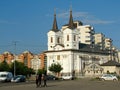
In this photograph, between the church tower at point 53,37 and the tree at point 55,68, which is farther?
the church tower at point 53,37

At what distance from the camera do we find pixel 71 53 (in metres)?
138

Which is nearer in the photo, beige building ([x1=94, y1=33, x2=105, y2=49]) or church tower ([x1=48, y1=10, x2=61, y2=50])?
church tower ([x1=48, y1=10, x2=61, y2=50])

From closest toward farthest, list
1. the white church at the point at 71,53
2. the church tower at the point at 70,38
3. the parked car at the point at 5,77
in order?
1. the parked car at the point at 5,77
2. the white church at the point at 71,53
3. the church tower at the point at 70,38

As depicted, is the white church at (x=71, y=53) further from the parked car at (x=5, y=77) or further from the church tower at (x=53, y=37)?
the parked car at (x=5, y=77)

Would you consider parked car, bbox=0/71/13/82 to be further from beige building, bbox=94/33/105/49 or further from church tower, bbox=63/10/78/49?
beige building, bbox=94/33/105/49

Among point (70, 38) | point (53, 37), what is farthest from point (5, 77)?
point (53, 37)

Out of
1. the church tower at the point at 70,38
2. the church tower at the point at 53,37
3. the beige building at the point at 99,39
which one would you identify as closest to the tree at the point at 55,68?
the church tower at the point at 70,38

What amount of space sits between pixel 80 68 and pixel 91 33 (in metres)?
41.2

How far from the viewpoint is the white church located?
138m

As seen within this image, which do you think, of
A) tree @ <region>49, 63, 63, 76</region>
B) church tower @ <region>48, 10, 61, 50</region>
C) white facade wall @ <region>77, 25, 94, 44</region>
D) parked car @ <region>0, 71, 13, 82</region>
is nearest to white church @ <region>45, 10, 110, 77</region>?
church tower @ <region>48, 10, 61, 50</region>

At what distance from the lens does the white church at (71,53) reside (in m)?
138

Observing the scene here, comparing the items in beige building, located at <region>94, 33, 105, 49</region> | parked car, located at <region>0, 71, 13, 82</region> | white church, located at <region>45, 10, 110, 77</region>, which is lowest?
parked car, located at <region>0, 71, 13, 82</region>

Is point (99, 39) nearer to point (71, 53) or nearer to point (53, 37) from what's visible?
point (53, 37)

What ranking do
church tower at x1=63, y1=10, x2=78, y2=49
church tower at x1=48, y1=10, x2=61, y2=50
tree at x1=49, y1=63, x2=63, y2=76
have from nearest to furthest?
tree at x1=49, y1=63, x2=63, y2=76 < church tower at x1=63, y1=10, x2=78, y2=49 < church tower at x1=48, y1=10, x2=61, y2=50
